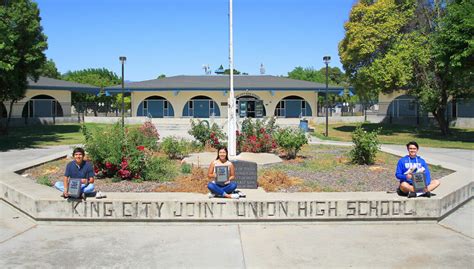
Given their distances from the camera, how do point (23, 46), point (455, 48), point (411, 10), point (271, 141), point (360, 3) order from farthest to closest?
point (360, 3) < point (411, 10) < point (23, 46) < point (455, 48) < point (271, 141)

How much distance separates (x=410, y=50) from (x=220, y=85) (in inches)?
891

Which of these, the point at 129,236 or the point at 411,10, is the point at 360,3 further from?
the point at 129,236

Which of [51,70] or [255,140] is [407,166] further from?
[51,70]

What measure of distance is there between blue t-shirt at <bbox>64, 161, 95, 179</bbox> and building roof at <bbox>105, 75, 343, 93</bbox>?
39.4m

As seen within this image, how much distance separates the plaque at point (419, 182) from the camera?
7820 mm

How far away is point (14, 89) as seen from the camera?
26.3 m

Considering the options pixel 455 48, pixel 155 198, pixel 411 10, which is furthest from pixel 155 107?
pixel 155 198

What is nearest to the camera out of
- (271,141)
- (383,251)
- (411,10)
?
(383,251)

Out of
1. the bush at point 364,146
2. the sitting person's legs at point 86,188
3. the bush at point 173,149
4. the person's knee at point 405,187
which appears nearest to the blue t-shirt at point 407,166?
the person's knee at point 405,187

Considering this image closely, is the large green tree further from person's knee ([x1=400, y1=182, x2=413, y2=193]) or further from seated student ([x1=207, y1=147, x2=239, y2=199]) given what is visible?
seated student ([x1=207, y1=147, x2=239, y2=199])

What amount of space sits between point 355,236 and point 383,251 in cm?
77

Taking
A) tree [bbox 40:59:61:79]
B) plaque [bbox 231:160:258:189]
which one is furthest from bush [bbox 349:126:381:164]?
tree [bbox 40:59:61:79]

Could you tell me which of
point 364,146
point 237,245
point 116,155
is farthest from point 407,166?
point 116,155

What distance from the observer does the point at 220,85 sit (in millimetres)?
48469
